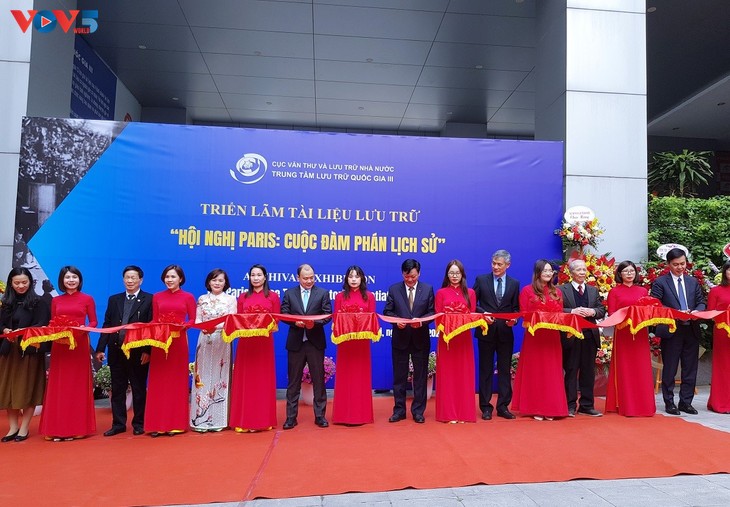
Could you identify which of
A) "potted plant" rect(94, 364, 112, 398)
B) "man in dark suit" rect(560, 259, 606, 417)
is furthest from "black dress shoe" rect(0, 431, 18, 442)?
"man in dark suit" rect(560, 259, 606, 417)

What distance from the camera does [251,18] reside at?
8.04m

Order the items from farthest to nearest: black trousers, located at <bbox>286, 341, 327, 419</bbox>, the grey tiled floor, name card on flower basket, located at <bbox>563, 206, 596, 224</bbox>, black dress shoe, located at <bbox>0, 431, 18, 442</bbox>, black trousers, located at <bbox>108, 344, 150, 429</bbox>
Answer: name card on flower basket, located at <bbox>563, 206, 596, 224</bbox>, black trousers, located at <bbox>286, 341, 327, 419</bbox>, black trousers, located at <bbox>108, 344, 150, 429</bbox>, black dress shoe, located at <bbox>0, 431, 18, 442</bbox>, the grey tiled floor

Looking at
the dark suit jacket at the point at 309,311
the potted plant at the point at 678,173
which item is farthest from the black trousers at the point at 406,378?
the potted plant at the point at 678,173

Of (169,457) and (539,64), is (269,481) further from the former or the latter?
(539,64)

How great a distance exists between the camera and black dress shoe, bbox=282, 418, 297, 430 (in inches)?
174

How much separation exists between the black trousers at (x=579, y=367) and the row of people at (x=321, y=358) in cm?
1

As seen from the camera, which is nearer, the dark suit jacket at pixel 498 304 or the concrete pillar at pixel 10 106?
the dark suit jacket at pixel 498 304

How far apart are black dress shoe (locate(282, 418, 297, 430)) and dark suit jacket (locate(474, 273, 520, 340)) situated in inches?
73.9

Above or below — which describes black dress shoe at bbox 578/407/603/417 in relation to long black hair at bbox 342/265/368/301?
below

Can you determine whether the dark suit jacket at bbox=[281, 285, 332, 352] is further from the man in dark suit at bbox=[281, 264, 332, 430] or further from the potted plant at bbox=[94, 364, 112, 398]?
the potted plant at bbox=[94, 364, 112, 398]

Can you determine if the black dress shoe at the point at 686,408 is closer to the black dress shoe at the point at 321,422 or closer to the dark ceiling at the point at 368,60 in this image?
the black dress shoe at the point at 321,422

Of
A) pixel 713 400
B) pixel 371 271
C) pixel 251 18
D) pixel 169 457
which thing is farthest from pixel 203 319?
pixel 251 18

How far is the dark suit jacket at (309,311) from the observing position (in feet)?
15.2

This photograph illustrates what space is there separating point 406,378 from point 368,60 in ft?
21.6
